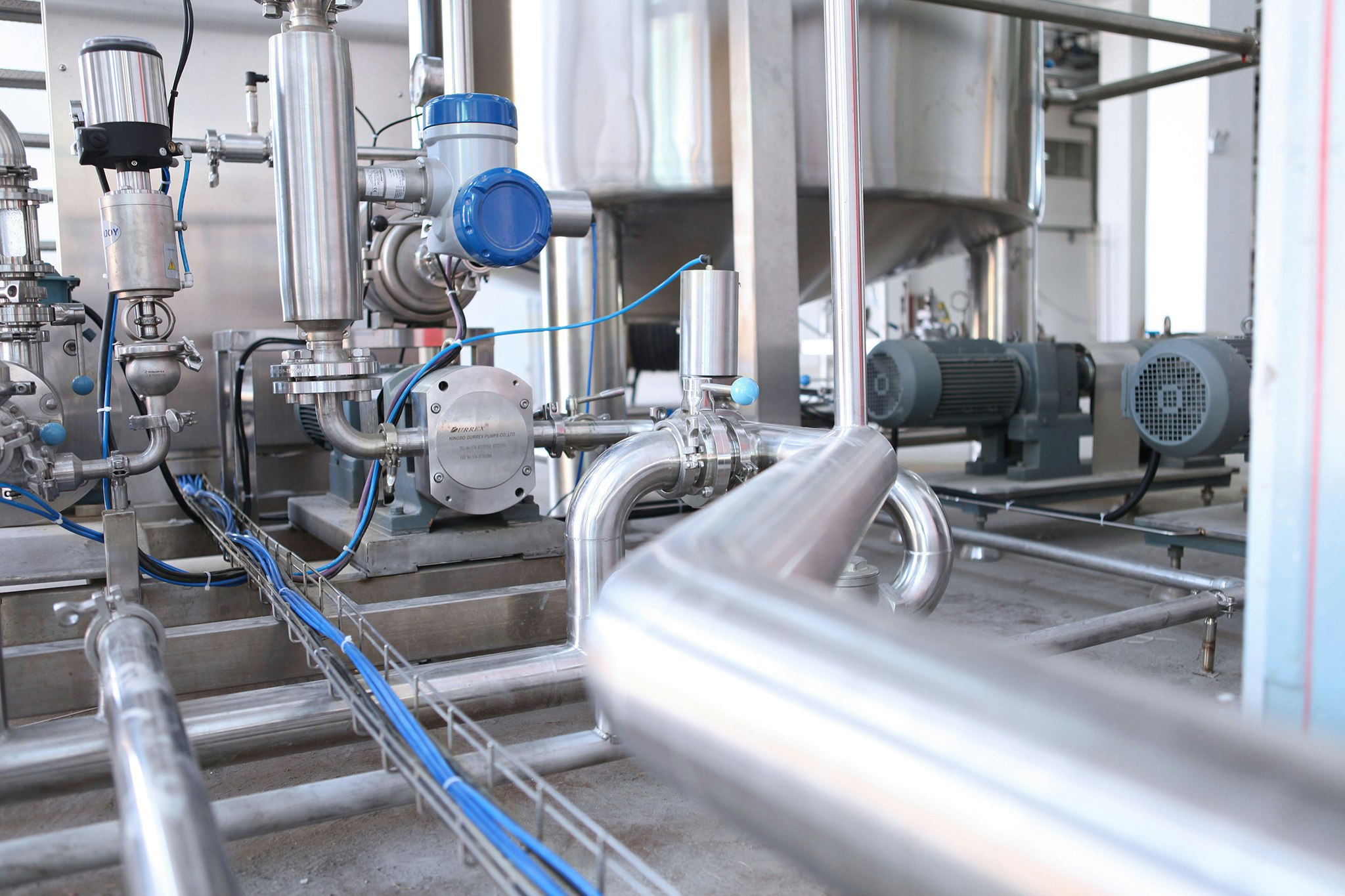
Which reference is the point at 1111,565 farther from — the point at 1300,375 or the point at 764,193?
the point at 1300,375

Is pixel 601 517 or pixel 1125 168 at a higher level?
pixel 1125 168

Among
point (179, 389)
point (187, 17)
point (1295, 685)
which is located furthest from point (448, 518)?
point (1295, 685)

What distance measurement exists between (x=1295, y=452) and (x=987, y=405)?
221 cm

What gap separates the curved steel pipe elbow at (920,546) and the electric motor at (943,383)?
3.87ft

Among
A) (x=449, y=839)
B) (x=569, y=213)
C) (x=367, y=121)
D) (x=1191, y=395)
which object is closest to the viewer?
(x=449, y=839)

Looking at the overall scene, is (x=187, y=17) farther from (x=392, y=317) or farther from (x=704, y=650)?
(x=704, y=650)

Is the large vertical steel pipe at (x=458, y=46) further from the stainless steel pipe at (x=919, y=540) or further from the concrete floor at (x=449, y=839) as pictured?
the concrete floor at (x=449, y=839)

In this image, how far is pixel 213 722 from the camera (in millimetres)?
840

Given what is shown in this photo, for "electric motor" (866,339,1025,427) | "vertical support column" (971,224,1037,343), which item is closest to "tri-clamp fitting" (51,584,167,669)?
"electric motor" (866,339,1025,427)

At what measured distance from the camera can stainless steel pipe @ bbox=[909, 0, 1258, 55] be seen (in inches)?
76.7

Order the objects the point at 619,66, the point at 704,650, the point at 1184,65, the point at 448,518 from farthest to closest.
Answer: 1. the point at 1184,65
2. the point at 619,66
3. the point at 448,518
4. the point at 704,650

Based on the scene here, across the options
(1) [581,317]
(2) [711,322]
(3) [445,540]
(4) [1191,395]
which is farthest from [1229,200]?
(3) [445,540]

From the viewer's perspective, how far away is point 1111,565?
1636 mm

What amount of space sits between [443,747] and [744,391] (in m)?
0.54
